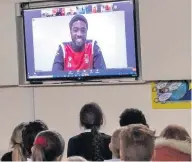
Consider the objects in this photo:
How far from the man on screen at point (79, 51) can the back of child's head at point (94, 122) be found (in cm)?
18

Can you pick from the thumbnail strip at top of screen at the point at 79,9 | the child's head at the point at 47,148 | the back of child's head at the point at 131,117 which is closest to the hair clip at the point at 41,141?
the child's head at the point at 47,148

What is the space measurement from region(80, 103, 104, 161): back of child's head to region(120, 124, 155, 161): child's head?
0.18 meters

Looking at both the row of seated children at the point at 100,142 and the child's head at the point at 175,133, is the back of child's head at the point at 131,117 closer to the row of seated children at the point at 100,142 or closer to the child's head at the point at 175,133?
the row of seated children at the point at 100,142

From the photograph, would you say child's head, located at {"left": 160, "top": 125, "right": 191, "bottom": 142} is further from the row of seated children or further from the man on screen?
the man on screen

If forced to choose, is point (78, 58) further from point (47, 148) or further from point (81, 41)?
point (47, 148)

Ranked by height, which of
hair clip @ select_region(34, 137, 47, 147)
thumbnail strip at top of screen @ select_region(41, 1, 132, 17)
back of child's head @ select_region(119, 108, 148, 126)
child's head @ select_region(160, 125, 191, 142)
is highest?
thumbnail strip at top of screen @ select_region(41, 1, 132, 17)

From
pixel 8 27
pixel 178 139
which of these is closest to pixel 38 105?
pixel 8 27

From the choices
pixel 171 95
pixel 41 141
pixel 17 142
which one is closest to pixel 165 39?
pixel 171 95

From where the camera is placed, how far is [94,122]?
1.86 m

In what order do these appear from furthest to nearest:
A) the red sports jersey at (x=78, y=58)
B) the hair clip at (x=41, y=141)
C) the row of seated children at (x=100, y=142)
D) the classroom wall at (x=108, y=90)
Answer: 1. the red sports jersey at (x=78, y=58)
2. the classroom wall at (x=108, y=90)
3. the hair clip at (x=41, y=141)
4. the row of seated children at (x=100, y=142)

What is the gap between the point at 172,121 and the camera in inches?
70.6

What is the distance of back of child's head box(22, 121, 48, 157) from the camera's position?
70.6 inches

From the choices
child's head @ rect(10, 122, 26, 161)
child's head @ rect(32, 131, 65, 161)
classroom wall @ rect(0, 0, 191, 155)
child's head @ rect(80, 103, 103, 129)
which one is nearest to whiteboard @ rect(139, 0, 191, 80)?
classroom wall @ rect(0, 0, 191, 155)

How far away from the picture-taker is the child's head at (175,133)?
164cm
